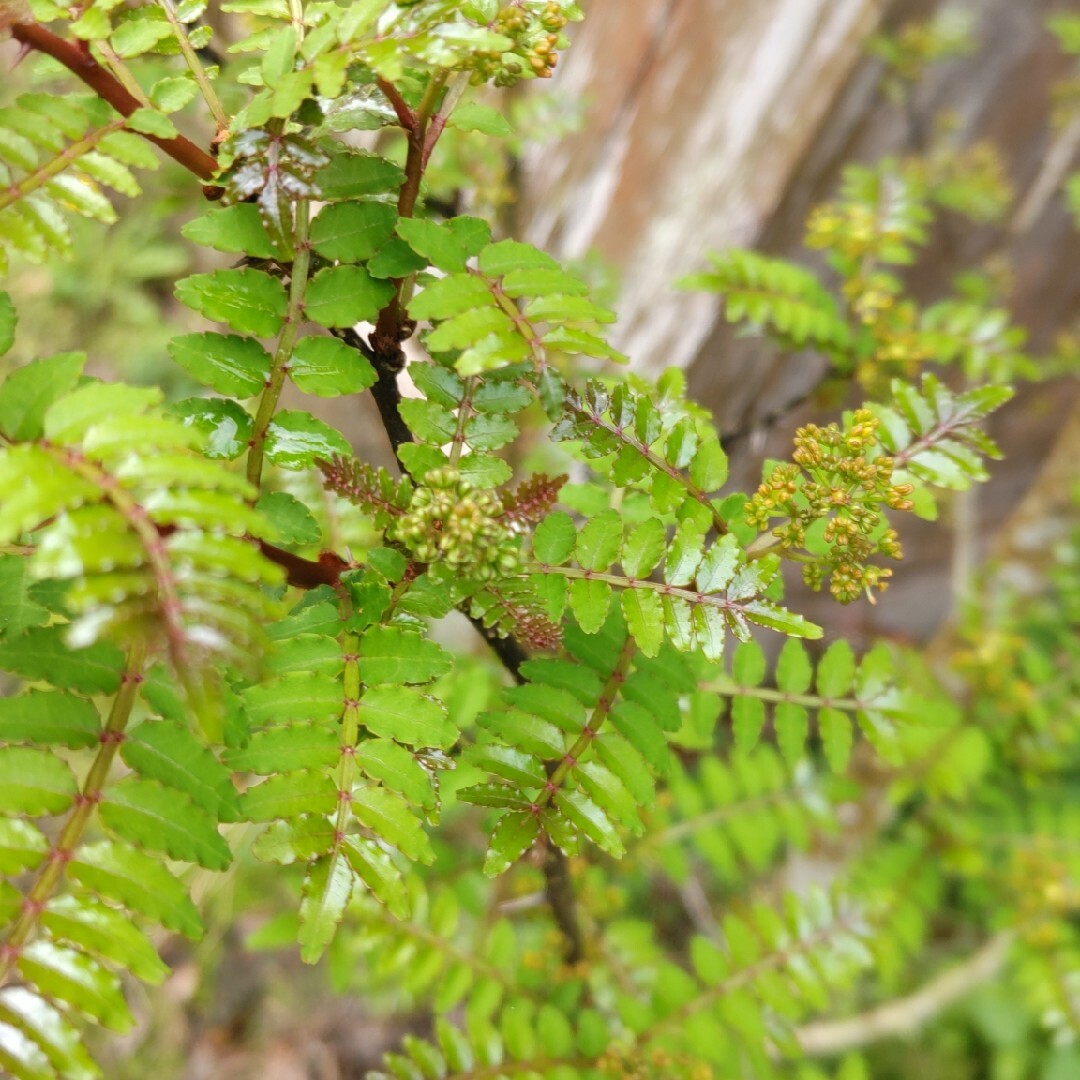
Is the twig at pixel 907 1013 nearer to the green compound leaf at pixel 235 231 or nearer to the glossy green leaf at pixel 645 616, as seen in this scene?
the glossy green leaf at pixel 645 616

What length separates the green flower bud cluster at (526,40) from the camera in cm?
76

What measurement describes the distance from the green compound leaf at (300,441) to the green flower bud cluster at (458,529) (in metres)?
0.13

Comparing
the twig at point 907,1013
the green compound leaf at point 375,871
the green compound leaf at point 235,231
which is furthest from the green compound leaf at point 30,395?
the twig at point 907,1013

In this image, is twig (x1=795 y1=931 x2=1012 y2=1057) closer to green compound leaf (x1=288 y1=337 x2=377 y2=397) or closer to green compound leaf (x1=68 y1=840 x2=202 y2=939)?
green compound leaf (x1=68 y1=840 x2=202 y2=939)

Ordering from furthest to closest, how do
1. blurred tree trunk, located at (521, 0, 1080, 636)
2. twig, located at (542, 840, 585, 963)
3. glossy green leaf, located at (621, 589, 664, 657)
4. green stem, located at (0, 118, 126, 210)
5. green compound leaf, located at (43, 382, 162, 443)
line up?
blurred tree trunk, located at (521, 0, 1080, 636), twig, located at (542, 840, 585, 963), glossy green leaf, located at (621, 589, 664, 657), green stem, located at (0, 118, 126, 210), green compound leaf, located at (43, 382, 162, 443)

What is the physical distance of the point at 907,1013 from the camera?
8.83 ft

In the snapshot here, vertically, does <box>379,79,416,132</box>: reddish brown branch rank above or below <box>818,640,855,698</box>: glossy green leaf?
above

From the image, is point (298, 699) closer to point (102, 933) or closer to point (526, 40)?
point (102, 933)

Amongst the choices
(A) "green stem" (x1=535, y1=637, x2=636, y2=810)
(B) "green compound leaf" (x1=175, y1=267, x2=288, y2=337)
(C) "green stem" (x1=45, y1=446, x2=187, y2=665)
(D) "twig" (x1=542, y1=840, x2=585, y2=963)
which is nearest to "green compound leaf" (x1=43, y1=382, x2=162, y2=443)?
(C) "green stem" (x1=45, y1=446, x2=187, y2=665)

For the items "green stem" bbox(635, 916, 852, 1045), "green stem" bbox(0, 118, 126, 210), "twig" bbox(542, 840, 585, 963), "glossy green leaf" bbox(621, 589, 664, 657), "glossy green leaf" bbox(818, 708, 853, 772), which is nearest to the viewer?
"green stem" bbox(0, 118, 126, 210)

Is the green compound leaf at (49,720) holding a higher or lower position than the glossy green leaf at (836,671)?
lower

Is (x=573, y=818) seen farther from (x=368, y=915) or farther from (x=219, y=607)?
(x=368, y=915)

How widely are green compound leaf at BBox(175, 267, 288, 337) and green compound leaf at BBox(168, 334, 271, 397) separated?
3cm

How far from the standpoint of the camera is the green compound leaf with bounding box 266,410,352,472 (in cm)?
89
